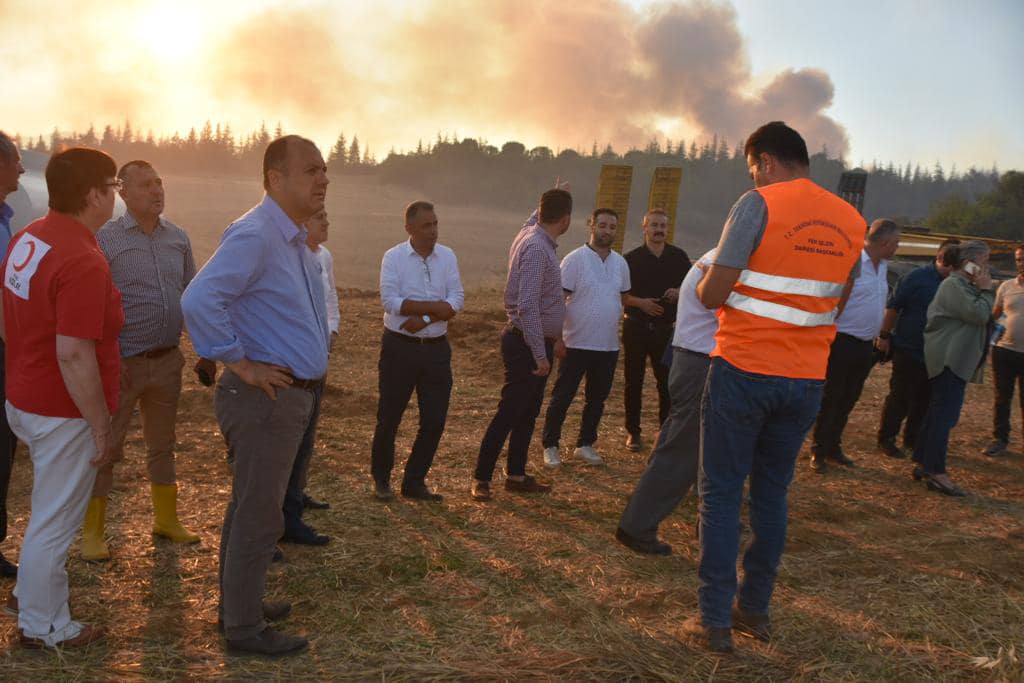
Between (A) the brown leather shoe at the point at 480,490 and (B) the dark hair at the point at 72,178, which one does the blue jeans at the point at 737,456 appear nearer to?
(A) the brown leather shoe at the point at 480,490

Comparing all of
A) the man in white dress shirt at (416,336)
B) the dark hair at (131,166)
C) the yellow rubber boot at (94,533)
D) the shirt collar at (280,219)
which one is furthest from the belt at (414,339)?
the shirt collar at (280,219)

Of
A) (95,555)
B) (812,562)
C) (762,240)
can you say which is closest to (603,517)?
(812,562)

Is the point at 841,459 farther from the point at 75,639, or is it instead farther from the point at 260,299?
the point at 75,639

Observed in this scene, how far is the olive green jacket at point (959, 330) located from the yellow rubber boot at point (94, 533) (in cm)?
579

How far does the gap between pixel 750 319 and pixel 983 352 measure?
3.96 m

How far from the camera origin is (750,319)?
3400 mm

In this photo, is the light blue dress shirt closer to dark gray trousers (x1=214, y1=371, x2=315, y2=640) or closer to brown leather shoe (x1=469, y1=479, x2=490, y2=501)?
dark gray trousers (x1=214, y1=371, x2=315, y2=640)

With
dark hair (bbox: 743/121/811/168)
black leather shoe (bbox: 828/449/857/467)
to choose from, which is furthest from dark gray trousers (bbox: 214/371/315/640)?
black leather shoe (bbox: 828/449/857/467)

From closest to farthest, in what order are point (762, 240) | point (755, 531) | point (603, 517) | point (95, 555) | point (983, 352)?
point (762, 240), point (755, 531), point (95, 555), point (603, 517), point (983, 352)

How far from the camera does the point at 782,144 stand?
3.48m

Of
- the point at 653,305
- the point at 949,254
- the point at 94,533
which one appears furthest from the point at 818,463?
the point at 94,533

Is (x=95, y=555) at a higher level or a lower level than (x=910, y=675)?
lower

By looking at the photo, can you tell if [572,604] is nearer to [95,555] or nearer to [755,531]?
[755,531]

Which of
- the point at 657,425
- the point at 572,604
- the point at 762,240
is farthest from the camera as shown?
the point at 657,425
